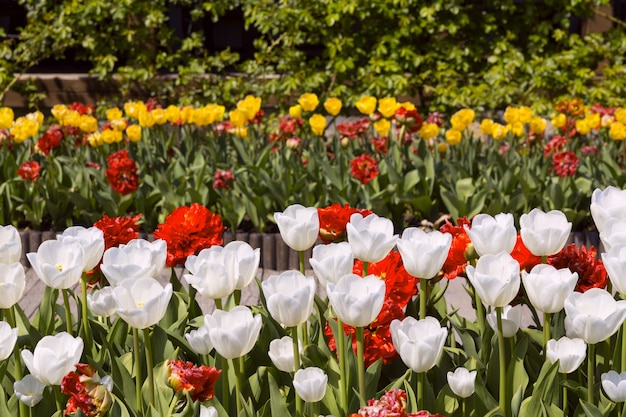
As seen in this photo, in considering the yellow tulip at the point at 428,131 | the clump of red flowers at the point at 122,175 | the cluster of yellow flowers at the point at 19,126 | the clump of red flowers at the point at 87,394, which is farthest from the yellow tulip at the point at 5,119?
the clump of red flowers at the point at 87,394

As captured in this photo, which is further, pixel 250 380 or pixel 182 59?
pixel 182 59

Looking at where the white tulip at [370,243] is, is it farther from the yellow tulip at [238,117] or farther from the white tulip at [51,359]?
the yellow tulip at [238,117]

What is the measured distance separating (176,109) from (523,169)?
2.21m

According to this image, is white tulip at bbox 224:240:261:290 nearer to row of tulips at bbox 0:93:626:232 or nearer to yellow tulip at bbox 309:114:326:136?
row of tulips at bbox 0:93:626:232

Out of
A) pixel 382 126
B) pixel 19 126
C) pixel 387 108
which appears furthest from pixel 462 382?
pixel 19 126

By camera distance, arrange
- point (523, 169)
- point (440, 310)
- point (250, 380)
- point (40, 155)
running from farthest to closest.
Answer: point (40, 155) < point (523, 169) < point (440, 310) < point (250, 380)

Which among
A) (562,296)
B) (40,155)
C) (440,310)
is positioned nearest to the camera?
(562,296)

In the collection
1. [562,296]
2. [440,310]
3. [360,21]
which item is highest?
[562,296]

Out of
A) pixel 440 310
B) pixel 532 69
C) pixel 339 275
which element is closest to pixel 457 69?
pixel 532 69

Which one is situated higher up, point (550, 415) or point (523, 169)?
point (550, 415)

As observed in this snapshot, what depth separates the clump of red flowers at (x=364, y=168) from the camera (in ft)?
13.6

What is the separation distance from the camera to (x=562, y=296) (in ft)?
5.16

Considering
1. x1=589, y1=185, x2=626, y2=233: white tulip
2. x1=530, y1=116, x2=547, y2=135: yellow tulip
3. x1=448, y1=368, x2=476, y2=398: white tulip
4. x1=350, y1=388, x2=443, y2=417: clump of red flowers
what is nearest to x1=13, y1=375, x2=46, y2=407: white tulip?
x1=350, y1=388, x2=443, y2=417: clump of red flowers

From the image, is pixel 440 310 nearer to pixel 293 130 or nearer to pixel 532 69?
pixel 293 130
